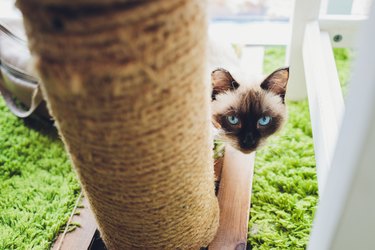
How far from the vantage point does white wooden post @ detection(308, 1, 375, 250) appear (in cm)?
45

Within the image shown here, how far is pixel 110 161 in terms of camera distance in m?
0.63

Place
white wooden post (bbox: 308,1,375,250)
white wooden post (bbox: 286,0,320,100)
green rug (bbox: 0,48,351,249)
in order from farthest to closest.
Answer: white wooden post (bbox: 286,0,320,100) < green rug (bbox: 0,48,351,249) < white wooden post (bbox: 308,1,375,250)

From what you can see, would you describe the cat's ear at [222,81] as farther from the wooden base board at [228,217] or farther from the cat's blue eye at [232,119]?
the wooden base board at [228,217]

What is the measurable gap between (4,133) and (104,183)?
745 millimetres

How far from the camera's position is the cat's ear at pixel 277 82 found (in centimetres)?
94

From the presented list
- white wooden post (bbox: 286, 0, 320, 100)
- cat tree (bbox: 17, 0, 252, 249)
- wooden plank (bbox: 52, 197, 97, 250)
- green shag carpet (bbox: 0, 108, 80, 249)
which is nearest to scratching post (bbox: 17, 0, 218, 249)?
cat tree (bbox: 17, 0, 252, 249)

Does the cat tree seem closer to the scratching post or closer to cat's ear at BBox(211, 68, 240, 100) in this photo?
the scratching post

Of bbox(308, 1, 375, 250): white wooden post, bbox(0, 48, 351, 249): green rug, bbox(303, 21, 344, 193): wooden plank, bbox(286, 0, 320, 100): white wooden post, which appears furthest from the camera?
bbox(286, 0, 320, 100): white wooden post

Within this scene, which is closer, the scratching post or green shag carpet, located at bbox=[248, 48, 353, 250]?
the scratching post

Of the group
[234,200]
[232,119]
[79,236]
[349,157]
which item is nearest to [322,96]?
[232,119]

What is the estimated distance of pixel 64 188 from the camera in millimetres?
1062

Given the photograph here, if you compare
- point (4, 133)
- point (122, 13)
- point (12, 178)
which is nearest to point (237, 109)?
point (122, 13)

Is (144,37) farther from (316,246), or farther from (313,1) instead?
(313,1)

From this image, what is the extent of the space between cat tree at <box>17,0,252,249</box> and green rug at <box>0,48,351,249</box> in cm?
24
